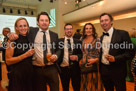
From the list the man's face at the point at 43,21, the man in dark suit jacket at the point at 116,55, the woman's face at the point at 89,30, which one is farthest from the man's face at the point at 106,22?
the man's face at the point at 43,21

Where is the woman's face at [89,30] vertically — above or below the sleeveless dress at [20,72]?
above

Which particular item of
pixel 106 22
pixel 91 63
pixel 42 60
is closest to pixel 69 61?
pixel 91 63

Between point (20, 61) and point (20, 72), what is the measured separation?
5.7 inches

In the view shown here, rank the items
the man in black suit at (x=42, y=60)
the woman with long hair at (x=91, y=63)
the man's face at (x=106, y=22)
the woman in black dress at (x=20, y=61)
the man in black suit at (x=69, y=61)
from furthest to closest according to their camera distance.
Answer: the man in black suit at (x=69, y=61), the woman with long hair at (x=91, y=63), the man's face at (x=106, y=22), the man in black suit at (x=42, y=60), the woman in black dress at (x=20, y=61)

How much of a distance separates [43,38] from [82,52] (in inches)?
32.2

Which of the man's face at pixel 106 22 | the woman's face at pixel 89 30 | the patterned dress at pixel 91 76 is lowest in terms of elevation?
the patterned dress at pixel 91 76

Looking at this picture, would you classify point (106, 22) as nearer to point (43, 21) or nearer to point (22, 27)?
point (43, 21)

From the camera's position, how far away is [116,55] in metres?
1.66

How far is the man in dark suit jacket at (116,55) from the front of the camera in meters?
1.61

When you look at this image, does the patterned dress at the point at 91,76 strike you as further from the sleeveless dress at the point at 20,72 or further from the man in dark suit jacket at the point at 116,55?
the sleeveless dress at the point at 20,72

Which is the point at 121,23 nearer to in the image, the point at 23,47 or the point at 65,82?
the point at 65,82

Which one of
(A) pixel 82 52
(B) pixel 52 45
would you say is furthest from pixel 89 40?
(B) pixel 52 45

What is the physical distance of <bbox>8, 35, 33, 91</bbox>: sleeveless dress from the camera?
1494mm

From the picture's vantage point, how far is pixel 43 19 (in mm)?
1590
